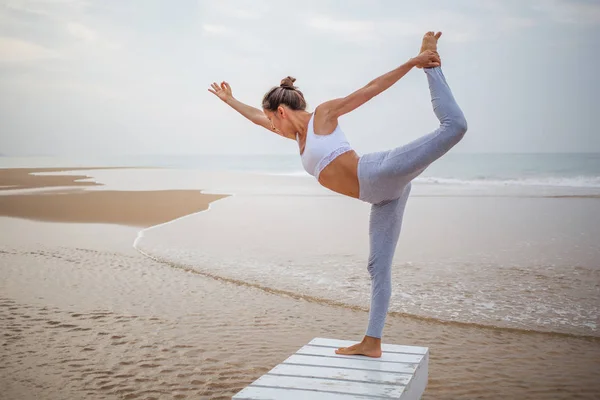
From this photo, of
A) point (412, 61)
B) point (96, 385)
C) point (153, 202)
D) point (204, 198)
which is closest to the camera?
point (412, 61)

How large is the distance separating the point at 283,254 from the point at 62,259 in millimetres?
3766

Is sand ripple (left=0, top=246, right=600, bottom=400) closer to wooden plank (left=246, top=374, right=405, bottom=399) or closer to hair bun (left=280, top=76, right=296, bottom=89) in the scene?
wooden plank (left=246, top=374, right=405, bottom=399)

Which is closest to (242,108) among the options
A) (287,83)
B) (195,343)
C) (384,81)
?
(287,83)

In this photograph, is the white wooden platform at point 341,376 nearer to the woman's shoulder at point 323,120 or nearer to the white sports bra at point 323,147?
the white sports bra at point 323,147

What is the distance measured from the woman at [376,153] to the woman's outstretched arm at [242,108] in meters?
0.43

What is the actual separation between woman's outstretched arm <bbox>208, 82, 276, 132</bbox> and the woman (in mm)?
434

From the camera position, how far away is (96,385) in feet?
15.7

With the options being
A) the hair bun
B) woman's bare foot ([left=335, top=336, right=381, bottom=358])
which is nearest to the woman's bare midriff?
the hair bun

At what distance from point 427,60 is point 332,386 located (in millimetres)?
1990

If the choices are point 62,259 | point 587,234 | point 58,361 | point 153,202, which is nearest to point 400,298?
point 58,361

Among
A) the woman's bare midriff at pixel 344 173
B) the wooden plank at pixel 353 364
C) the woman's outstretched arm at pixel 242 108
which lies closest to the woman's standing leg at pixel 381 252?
the wooden plank at pixel 353 364

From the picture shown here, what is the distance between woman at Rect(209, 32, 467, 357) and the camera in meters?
3.44

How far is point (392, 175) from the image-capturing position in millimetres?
3584

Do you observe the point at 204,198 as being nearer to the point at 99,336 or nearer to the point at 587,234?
the point at 587,234
